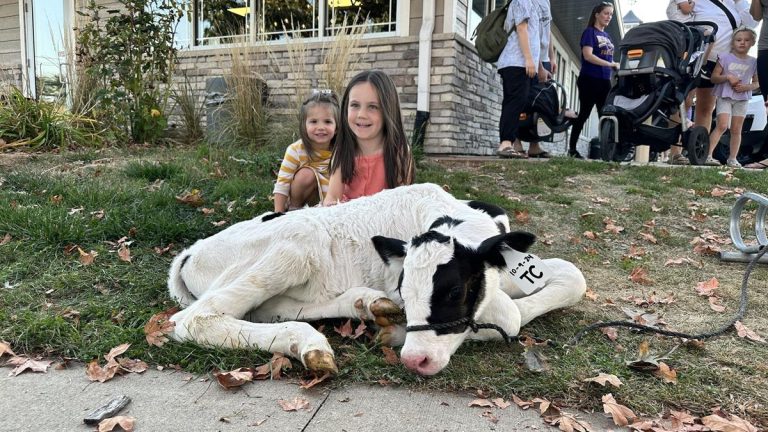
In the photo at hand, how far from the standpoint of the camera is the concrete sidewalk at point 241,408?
→ 181cm

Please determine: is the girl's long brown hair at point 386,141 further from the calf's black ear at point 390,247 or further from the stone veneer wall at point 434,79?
the stone veneer wall at point 434,79

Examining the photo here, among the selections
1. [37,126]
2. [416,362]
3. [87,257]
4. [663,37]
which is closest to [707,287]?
[416,362]

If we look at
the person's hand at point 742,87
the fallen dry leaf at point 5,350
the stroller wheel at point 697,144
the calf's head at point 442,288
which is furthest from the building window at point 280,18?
the calf's head at point 442,288

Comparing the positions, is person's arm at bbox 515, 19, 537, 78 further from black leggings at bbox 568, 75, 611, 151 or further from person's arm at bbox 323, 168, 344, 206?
person's arm at bbox 323, 168, 344, 206

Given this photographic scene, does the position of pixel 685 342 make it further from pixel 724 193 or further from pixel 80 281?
pixel 724 193

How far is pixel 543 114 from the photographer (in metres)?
8.12

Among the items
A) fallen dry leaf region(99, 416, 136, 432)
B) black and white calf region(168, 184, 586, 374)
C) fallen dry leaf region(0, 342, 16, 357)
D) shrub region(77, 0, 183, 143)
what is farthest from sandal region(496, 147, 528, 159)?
fallen dry leaf region(99, 416, 136, 432)

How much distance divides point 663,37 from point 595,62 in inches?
51.1

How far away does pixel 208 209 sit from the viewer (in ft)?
16.0

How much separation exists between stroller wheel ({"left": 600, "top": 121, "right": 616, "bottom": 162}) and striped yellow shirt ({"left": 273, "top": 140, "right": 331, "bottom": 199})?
491cm

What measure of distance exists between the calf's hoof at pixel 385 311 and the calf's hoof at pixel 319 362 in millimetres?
A: 427

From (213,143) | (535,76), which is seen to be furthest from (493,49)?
(213,143)

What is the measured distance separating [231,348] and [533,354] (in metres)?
1.37

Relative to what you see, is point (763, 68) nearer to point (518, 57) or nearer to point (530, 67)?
point (530, 67)
